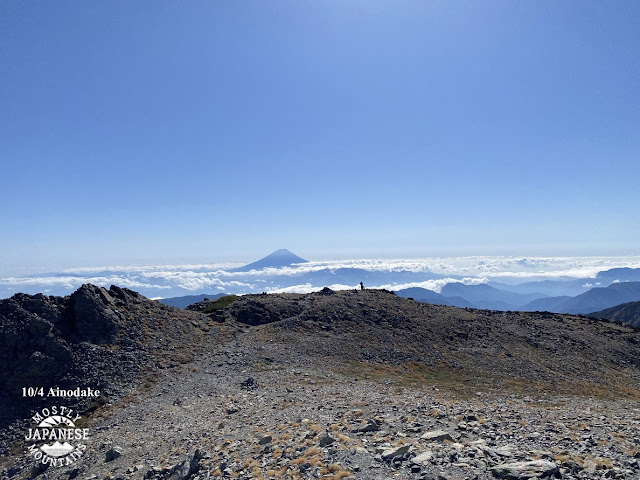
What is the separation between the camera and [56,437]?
77.3 ft

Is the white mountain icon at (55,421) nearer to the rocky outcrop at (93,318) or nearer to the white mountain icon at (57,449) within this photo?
the white mountain icon at (57,449)

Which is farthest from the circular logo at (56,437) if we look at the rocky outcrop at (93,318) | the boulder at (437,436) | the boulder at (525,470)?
the boulder at (525,470)

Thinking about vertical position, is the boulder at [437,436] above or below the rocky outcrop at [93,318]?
below

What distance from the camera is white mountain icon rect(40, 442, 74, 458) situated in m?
20.7

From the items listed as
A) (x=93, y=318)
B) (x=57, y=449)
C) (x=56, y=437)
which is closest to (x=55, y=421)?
(x=56, y=437)

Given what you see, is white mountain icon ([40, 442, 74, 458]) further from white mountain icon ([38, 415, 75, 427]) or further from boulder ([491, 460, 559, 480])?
boulder ([491, 460, 559, 480])

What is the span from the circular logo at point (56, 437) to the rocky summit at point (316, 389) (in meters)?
0.33

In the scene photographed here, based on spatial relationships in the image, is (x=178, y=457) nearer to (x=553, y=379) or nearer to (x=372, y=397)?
(x=372, y=397)

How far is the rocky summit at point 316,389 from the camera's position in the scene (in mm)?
13117

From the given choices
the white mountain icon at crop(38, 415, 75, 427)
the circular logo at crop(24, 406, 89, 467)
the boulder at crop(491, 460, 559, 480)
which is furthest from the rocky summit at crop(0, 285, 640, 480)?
the white mountain icon at crop(38, 415, 75, 427)

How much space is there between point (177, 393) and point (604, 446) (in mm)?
27233

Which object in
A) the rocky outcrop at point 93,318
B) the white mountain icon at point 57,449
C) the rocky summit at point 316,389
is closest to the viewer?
the rocky summit at point 316,389

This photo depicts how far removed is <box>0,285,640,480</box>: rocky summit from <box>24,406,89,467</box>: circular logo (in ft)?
1.08

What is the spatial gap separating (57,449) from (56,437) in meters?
2.81
